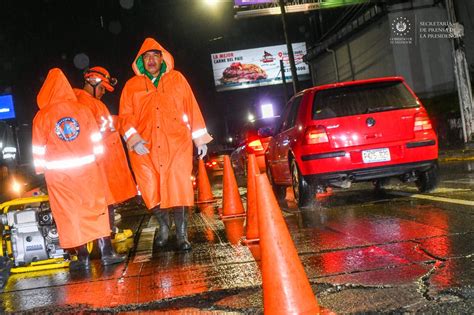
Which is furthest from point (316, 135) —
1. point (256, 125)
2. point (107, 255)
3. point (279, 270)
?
point (256, 125)

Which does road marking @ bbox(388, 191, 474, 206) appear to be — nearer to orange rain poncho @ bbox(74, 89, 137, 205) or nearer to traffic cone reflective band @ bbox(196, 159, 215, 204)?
traffic cone reflective band @ bbox(196, 159, 215, 204)

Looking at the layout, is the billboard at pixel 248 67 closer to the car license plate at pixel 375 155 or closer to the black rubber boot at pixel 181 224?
the car license plate at pixel 375 155

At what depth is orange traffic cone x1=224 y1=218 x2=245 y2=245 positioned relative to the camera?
5508 millimetres

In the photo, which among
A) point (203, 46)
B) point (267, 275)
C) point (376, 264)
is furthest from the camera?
→ point (203, 46)

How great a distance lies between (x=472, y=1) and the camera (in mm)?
16875

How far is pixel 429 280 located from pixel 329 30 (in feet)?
80.3

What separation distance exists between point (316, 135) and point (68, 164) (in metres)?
3.24

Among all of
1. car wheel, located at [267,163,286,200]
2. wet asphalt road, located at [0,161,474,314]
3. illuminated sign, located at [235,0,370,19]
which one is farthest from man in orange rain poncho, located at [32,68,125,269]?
illuminated sign, located at [235,0,370,19]

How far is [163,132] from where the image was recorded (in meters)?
5.21

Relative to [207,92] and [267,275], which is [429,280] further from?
[207,92]

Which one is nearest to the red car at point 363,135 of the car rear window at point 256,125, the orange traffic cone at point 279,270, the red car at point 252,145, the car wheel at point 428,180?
the car wheel at point 428,180

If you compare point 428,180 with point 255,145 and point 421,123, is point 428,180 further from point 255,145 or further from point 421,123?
point 255,145

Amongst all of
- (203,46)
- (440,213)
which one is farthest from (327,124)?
→ (203,46)

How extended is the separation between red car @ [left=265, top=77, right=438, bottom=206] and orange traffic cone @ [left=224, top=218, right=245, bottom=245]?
42.1 inches
